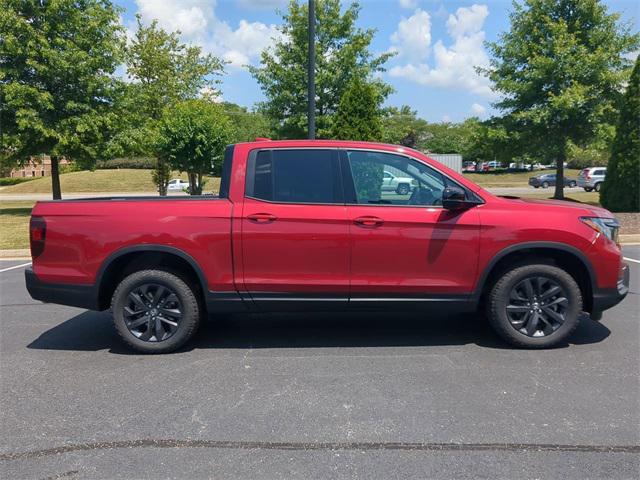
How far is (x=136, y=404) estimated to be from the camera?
371 cm

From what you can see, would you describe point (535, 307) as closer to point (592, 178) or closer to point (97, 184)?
point (592, 178)

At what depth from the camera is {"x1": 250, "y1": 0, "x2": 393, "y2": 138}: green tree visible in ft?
59.7

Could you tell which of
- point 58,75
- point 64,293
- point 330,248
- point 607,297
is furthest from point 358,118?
point 58,75

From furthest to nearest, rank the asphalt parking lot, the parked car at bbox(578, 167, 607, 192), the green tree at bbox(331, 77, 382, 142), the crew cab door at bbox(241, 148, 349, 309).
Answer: the parked car at bbox(578, 167, 607, 192), the green tree at bbox(331, 77, 382, 142), the crew cab door at bbox(241, 148, 349, 309), the asphalt parking lot

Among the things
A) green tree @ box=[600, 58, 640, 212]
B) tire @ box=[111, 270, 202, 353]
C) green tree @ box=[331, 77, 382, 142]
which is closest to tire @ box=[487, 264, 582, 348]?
tire @ box=[111, 270, 202, 353]

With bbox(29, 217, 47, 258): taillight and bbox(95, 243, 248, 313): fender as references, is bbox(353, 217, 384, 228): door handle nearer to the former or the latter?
bbox(95, 243, 248, 313): fender

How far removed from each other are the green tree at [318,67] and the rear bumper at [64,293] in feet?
44.8

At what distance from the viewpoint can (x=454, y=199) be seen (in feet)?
14.6

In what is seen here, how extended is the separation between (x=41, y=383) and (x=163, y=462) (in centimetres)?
172

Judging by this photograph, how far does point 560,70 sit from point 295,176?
16514mm

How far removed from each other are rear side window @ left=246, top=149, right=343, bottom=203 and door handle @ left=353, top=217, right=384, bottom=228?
0.25 meters

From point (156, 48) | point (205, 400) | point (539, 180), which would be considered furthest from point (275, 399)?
point (539, 180)

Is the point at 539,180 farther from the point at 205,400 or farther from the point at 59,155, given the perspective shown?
the point at 205,400

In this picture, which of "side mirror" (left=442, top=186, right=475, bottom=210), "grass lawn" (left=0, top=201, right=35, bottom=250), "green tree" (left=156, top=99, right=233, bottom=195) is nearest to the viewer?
"side mirror" (left=442, top=186, right=475, bottom=210)
